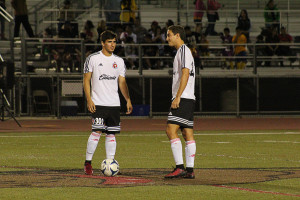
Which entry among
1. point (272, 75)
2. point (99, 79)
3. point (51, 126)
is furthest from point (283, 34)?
point (99, 79)

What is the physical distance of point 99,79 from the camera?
12.0 m

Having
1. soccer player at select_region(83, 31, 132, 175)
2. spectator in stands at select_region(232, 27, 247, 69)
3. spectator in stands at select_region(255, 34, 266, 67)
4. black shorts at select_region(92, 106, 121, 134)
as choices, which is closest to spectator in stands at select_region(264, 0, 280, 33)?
spectator in stands at select_region(255, 34, 266, 67)

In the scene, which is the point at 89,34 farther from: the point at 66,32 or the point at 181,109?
the point at 181,109

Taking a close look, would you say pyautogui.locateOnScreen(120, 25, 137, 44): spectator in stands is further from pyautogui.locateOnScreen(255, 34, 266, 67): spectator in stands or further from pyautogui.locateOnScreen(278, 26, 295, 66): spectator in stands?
pyautogui.locateOnScreen(278, 26, 295, 66): spectator in stands

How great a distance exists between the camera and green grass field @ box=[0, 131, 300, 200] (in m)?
9.88

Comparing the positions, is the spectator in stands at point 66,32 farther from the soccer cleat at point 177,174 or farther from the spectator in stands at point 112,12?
the soccer cleat at point 177,174

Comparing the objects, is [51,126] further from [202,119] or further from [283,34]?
[283,34]

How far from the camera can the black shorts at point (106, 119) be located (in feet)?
39.1

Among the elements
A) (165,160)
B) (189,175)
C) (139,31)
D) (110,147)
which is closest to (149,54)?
(139,31)

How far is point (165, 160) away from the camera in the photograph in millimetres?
14430

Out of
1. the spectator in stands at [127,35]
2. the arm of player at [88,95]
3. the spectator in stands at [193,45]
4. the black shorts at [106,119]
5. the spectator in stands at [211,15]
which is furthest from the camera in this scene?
the spectator in stands at [211,15]

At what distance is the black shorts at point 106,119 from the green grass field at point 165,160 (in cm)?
84

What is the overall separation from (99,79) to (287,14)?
25.8 meters

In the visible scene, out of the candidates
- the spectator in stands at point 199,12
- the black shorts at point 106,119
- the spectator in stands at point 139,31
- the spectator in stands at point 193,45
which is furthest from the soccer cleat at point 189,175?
the spectator in stands at point 199,12
